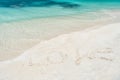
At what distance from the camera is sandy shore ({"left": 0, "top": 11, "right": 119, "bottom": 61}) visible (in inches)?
211

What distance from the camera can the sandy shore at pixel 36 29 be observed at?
17.5 ft

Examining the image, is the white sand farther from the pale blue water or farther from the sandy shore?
the pale blue water

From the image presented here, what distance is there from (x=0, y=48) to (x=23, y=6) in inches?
150

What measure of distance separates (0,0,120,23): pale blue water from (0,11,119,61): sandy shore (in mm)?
498

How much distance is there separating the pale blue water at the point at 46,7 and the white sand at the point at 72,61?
2.96 metres

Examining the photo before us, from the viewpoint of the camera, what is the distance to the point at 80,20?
739 cm

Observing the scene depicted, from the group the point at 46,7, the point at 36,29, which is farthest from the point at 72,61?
the point at 46,7

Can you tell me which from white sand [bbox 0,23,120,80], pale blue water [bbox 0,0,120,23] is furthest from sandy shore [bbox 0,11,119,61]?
white sand [bbox 0,23,120,80]

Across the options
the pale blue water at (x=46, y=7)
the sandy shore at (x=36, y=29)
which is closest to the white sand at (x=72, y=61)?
the sandy shore at (x=36, y=29)

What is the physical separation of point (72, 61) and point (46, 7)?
502 centimetres

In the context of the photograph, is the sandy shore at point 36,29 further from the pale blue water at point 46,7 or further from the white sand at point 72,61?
the white sand at point 72,61

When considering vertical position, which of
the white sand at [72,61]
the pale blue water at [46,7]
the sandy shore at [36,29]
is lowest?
the sandy shore at [36,29]

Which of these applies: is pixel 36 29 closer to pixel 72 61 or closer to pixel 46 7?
pixel 46 7

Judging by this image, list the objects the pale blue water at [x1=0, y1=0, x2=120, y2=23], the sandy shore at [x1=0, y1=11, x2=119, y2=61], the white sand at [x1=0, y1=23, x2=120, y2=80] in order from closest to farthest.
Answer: the white sand at [x1=0, y1=23, x2=120, y2=80] → the sandy shore at [x1=0, y1=11, x2=119, y2=61] → the pale blue water at [x1=0, y1=0, x2=120, y2=23]
